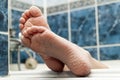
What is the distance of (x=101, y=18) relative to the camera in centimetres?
152

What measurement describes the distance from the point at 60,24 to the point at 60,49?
102 centimetres

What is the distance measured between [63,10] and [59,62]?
0.97 metres

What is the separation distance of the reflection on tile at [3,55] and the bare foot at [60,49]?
212 mm

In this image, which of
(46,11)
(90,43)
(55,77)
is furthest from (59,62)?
(46,11)

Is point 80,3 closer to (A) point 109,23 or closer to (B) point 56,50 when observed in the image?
(A) point 109,23

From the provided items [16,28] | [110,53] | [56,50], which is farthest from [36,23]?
[110,53]

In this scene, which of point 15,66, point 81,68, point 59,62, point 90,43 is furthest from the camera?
point 90,43

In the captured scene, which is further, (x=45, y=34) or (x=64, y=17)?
(x=64, y=17)

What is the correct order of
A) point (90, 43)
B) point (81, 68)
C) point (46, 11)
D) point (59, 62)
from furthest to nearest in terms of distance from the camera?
point (46, 11), point (90, 43), point (59, 62), point (81, 68)

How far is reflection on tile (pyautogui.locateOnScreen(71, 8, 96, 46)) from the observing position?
1.56 metres

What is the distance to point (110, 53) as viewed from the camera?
58.3 inches

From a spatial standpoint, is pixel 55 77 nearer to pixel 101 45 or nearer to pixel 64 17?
pixel 101 45

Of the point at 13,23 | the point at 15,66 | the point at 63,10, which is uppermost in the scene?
the point at 63,10

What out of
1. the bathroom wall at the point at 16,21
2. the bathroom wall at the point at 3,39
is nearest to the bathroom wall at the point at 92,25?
the bathroom wall at the point at 16,21
